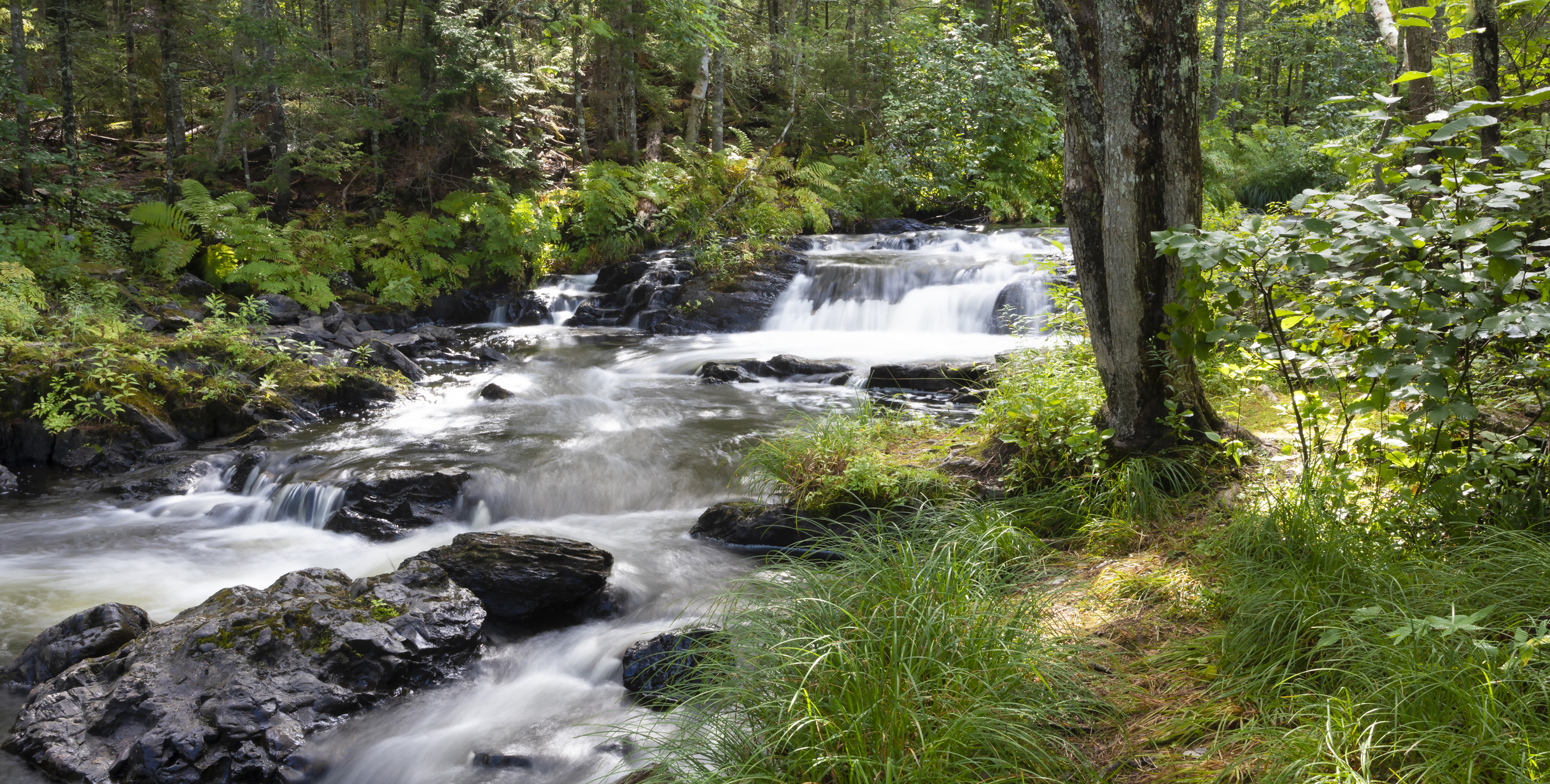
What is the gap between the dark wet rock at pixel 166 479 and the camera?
7.37 metres

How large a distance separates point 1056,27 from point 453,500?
5.53m

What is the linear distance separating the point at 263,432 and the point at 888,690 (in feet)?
26.9

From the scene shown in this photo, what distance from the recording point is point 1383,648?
2.42 meters

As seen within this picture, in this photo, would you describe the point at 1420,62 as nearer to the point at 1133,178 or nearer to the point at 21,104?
the point at 1133,178

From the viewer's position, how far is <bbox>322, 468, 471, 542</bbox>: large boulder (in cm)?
663

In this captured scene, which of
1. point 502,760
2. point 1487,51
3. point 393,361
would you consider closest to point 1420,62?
point 1487,51

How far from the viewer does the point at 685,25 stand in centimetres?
1231

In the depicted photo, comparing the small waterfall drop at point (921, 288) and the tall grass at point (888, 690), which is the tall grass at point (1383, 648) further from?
the small waterfall drop at point (921, 288)

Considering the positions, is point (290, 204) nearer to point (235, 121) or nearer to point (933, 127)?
point (235, 121)

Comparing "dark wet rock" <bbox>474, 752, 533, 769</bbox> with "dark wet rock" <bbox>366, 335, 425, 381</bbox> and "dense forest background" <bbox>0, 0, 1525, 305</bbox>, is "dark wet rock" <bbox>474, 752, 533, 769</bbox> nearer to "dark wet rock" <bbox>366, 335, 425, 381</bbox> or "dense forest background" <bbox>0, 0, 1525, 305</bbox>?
"dense forest background" <bbox>0, 0, 1525, 305</bbox>

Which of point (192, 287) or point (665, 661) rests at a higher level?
point (192, 287)

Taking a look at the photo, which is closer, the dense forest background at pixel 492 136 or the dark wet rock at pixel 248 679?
the dark wet rock at pixel 248 679

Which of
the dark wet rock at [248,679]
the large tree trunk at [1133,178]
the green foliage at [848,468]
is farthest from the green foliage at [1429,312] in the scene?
the dark wet rock at [248,679]

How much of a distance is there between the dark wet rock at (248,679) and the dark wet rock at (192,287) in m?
8.79
